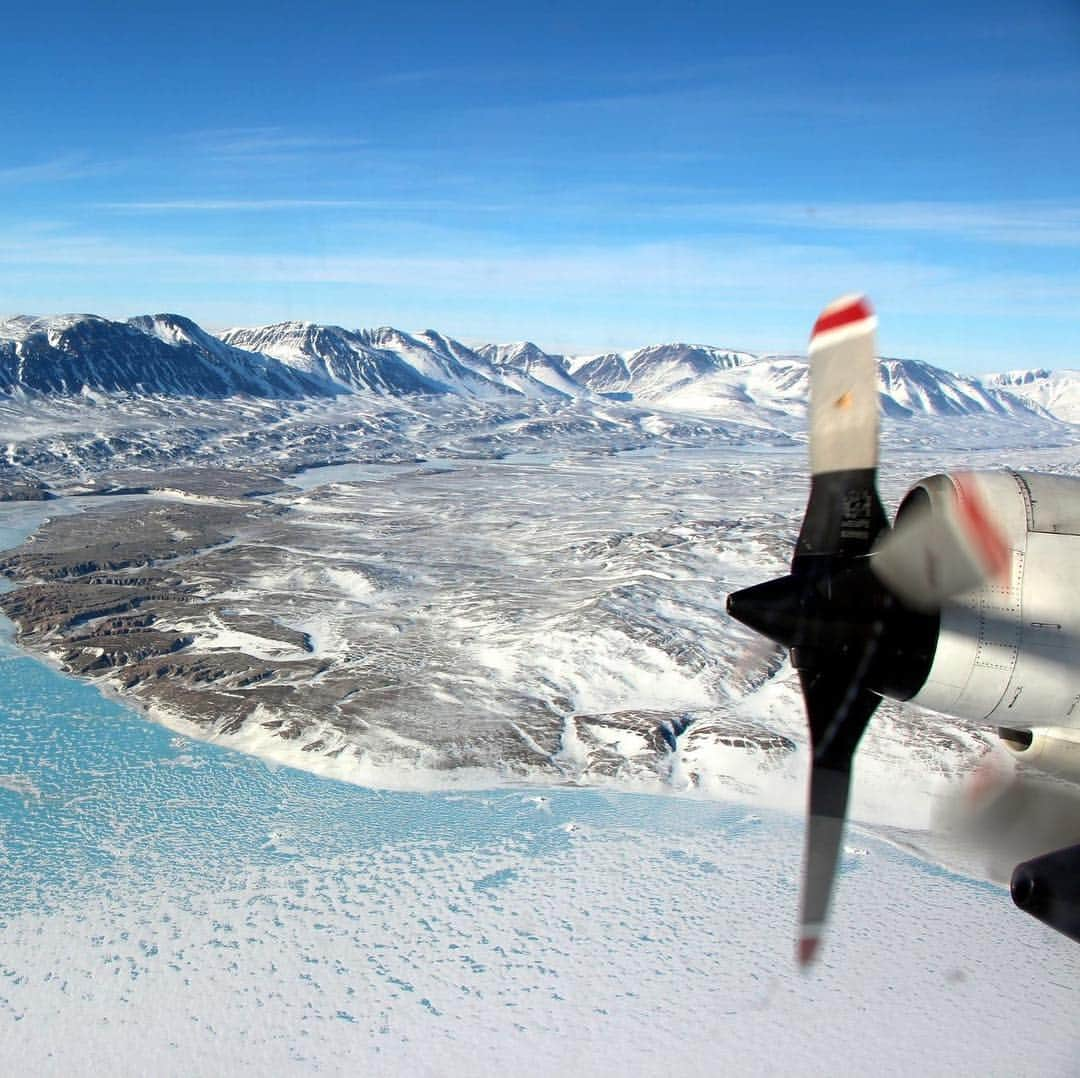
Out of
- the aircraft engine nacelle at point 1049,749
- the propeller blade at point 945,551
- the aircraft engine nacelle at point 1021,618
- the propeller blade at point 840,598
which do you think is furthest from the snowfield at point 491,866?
the propeller blade at point 945,551

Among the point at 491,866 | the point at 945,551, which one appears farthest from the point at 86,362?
the point at 945,551

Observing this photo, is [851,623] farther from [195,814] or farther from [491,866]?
[195,814]

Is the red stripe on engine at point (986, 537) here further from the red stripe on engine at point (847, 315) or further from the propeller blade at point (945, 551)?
the red stripe on engine at point (847, 315)

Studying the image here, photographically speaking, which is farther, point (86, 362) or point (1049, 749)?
point (86, 362)

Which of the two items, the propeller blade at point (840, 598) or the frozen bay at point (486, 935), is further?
the frozen bay at point (486, 935)

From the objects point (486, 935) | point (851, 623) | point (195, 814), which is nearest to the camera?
point (851, 623)

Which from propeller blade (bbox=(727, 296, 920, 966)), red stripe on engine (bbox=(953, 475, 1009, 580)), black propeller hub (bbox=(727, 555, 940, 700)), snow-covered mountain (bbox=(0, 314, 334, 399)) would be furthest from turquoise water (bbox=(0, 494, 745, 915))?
snow-covered mountain (bbox=(0, 314, 334, 399))

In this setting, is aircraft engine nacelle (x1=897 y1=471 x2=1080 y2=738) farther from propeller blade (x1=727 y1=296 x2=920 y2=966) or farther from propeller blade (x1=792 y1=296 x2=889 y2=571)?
propeller blade (x1=792 y1=296 x2=889 y2=571)
